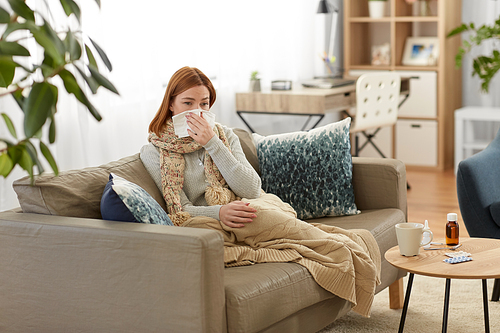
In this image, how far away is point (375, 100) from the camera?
14.8 feet

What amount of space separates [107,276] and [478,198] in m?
1.71

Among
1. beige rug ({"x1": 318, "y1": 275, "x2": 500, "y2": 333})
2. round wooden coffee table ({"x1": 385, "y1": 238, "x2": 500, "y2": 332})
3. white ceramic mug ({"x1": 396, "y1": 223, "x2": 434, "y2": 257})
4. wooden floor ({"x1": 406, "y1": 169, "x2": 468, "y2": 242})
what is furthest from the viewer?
wooden floor ({"x1": 406, "y1": 169, "x2": 468, "y2": 242})

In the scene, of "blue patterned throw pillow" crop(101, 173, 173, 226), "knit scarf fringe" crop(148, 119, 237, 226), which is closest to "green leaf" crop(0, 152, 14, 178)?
"blue patterned throw pillow" crop(101, 173, 173, 226)

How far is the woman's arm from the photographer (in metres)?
2.32

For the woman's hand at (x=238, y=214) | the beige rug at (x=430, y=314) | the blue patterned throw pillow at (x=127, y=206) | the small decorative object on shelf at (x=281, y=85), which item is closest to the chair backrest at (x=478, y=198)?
the beige rug at (x=430, y=314)

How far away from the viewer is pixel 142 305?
174cm

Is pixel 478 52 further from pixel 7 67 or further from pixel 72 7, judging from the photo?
pixel 7 67

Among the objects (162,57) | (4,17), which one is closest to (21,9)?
(4,17)

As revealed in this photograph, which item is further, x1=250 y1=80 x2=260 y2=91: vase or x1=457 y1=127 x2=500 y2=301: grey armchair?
x1=250 y1=80 x2=260 y2=91: vase

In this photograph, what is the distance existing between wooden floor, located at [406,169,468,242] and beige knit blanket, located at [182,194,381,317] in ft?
5.21

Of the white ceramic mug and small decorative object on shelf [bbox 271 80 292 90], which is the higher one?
small decorative object on shelf [bbox 271 80 292 90]

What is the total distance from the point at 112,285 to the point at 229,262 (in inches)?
15.7

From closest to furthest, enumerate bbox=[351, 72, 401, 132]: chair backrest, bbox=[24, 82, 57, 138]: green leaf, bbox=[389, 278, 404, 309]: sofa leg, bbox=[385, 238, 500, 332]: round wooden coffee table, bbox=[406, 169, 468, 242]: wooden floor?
bbox=[24, 82, 57, 138]: green leaf < bbox=[385, 238, 500, 332]: round wooden coffee table < bbox=[389, 278, 404, 309]: sofa leg < bbox=[406, 169, 468, 242]: wooden floor < bbox=[351, 72, 401, 132]: chair backrest

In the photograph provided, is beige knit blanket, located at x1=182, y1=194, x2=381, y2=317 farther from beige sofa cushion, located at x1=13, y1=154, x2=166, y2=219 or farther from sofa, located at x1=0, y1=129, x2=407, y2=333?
beige sofa cushion, located at x1=13, y1=154, x2=166, y2=219
